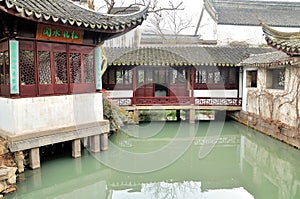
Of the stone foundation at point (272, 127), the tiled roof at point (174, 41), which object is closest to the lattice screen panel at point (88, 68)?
the stone foundation at point (272, 127)

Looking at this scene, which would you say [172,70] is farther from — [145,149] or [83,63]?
[83,63]

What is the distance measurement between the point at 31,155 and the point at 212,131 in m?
5.81

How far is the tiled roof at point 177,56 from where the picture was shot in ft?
32.1

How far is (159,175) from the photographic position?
523 cm

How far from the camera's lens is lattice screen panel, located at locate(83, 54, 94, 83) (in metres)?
5.97

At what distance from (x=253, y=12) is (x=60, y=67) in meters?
18.0

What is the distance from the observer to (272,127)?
775 centimetres

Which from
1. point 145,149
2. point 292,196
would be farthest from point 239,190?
point 145,149

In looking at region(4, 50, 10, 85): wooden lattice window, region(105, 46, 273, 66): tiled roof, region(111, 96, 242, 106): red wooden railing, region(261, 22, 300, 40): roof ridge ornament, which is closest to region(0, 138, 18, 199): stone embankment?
region(4, 50, 10, 85): wooden lattice window

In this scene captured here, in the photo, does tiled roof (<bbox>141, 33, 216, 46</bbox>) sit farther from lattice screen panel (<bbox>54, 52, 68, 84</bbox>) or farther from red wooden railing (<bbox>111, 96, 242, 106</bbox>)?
lattice screen panel (<bbox>54, 52, 68, 84</bbox>)

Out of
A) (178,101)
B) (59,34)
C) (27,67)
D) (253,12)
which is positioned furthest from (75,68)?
(253,12)

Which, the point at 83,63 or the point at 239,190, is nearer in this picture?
the point at 239,190

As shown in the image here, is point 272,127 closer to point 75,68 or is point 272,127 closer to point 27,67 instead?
point 75,68

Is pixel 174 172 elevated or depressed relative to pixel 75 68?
depressed
